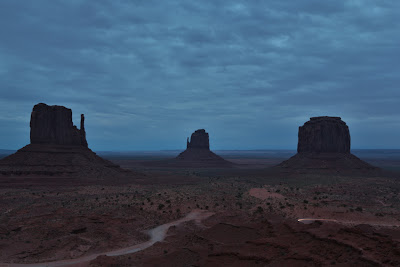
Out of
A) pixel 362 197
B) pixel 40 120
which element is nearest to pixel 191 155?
pixel 40 120

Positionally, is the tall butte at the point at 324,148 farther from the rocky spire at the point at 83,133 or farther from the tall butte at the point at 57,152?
the rocky spire at the point at 83,133

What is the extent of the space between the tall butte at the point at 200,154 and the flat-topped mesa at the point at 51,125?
7503 cm

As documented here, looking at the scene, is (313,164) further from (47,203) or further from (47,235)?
(47,235)

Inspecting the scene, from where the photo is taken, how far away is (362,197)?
41406mm

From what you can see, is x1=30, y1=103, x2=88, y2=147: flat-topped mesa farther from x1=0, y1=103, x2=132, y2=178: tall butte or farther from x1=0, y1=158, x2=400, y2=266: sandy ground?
x1=0, y1=158, x2=400, y2=266: sandy ground

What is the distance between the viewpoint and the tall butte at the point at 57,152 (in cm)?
6500

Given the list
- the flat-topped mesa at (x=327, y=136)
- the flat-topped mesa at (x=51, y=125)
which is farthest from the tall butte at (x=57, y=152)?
the flat-topped mesa at (x=327, y=136)

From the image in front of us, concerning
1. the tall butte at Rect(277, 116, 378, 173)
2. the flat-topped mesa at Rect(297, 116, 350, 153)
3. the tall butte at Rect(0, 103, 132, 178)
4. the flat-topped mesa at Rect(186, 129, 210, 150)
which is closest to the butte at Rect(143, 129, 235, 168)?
the flat-topped mesa at Rect(186, 129, 210, 150)

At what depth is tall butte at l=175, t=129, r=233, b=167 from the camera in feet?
480

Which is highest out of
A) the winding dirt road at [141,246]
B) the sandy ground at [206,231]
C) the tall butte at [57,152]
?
the tall butte at [57,152]

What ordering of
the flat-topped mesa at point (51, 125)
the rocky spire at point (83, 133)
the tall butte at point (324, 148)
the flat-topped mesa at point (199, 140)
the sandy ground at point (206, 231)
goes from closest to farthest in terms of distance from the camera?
the sandy ground at point (206, 231) → the flat-topped mesa at point (51, 125) → the rocky spire at point (83, 133) → the tall butte at point (324, 148) → the flat-topped mesa at point (199, 140)

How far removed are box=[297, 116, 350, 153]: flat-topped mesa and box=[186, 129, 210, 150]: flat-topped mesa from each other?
72541 mm

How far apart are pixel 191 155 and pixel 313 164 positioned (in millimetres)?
77444

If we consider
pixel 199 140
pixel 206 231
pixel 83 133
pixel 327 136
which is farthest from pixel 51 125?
pixel 199 140
